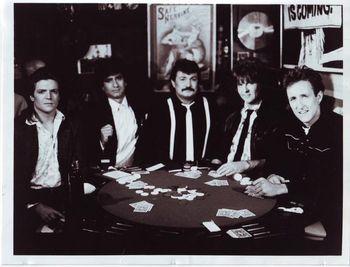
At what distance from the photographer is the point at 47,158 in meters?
1.42

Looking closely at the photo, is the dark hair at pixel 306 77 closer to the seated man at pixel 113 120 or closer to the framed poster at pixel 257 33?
the framed poster at pixel 257 33

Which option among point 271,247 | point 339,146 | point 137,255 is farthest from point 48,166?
point 339,146

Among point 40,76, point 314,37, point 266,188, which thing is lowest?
point 266,188

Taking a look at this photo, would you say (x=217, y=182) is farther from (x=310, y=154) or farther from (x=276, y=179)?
(x=310, y=154)

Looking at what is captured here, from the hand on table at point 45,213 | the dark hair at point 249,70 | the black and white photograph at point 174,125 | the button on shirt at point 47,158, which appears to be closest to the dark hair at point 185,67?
the black and white photograph at point 174,125

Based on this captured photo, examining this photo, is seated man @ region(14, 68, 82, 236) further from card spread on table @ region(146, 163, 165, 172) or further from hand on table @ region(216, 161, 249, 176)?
hand on table @ region(216, 161, 249, 176)

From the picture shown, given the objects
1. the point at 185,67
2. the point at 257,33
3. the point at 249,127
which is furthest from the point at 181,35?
the point at 249,127

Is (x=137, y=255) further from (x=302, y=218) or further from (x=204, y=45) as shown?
(x=204, y=45)

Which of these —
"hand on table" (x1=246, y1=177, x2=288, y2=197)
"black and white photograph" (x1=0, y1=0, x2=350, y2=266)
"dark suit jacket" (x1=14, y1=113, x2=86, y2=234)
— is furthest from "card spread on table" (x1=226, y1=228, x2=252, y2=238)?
"dark suit jacket" (x1=14, y1=113, x2=86, y2=234)

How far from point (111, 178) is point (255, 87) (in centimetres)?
48

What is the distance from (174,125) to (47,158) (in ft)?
1.22

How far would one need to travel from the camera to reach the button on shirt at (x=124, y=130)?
1.44 metres

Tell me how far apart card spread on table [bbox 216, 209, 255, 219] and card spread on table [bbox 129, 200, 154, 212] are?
0.18 meters

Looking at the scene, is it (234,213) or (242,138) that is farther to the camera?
(242,138)
